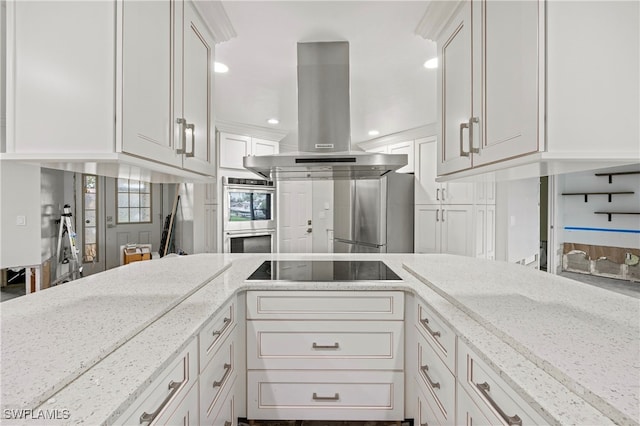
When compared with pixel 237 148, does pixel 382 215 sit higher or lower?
lower

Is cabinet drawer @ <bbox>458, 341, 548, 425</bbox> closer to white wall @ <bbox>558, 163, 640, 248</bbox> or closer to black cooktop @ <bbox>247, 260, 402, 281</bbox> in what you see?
black cooktop @ <bbox>247, 260, 402, 281</bbox>

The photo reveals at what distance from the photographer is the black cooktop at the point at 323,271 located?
5.66 feet

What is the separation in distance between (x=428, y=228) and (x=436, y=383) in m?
3.04

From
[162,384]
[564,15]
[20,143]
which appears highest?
[564,15]

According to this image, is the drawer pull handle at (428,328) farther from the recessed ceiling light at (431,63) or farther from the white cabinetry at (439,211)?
the white cabinetry at (439,211)

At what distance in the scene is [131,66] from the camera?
0.92 meters

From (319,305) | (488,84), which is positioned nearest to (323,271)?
(319,305)

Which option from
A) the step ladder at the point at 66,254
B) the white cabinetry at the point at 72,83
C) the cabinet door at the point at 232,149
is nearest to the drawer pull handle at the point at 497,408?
the white cabinetry at the point at 72,83

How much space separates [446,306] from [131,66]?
4.49ft

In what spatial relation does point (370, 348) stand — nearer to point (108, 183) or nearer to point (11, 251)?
point (11, 251)

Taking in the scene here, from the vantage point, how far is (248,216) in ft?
13.8

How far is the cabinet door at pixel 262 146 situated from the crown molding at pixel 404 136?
1445mm

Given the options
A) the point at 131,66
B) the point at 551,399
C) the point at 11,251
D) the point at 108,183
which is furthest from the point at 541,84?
the point at 108,183

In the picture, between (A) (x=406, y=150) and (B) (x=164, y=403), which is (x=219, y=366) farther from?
(A) (x=406, y=150)
